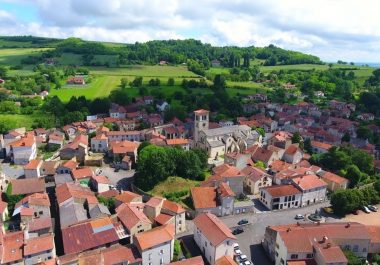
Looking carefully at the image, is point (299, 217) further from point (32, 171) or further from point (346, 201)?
point (32, 171)

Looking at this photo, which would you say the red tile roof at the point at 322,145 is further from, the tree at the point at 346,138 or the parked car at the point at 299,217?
the parked car at the point at 299,217

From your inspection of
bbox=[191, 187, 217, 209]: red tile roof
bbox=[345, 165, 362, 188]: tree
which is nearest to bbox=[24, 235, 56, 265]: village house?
bbox=[191, 187, 217, 209]: red tile roof

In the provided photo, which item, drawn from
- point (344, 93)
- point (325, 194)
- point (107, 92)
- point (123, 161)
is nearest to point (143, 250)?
point (123, 161)

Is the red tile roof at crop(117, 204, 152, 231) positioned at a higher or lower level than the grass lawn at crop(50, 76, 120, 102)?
lower

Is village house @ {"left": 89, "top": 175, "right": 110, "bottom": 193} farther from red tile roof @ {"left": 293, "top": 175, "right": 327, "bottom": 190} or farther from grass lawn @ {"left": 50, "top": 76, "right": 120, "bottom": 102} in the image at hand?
Result: grass lawn @ {"left": 50, "top": 76, "right": 120, "bottom": 102}

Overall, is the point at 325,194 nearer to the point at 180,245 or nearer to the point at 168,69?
the point at 180,245
